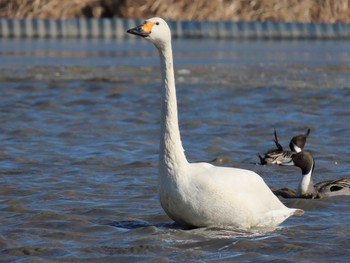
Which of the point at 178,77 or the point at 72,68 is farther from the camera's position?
the point at 72,68

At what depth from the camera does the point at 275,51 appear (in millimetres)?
24406

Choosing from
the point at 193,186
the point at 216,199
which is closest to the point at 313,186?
the point at 216,199

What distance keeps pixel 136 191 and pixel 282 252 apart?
8.76ft

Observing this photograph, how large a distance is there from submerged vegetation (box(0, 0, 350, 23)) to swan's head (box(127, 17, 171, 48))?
882 inches

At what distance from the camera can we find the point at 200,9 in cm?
3083

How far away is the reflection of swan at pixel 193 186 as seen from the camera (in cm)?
766

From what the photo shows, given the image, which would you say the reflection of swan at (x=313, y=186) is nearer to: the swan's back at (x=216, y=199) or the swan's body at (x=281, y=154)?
the swan's body at (x=281, y=154)

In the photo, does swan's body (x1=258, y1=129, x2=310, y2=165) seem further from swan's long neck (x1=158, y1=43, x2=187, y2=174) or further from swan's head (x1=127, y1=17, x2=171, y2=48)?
swan's head (x1=127, y1=17, x2=171, y2=48)

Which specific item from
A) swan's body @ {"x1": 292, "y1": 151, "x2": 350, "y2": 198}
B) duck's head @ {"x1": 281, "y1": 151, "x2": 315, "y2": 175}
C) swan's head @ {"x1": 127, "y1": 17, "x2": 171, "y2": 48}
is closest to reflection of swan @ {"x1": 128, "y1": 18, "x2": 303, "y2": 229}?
swan's head @ {"x1": 127, "y1": 17, "x2": 171, "y2": 48}

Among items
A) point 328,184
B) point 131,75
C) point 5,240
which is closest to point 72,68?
point 131,75

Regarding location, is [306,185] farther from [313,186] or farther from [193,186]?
[193,186]

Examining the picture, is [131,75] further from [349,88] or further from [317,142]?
[317,142]

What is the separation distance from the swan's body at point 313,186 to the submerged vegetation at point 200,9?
20191 mm

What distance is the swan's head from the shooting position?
7.74 meters
